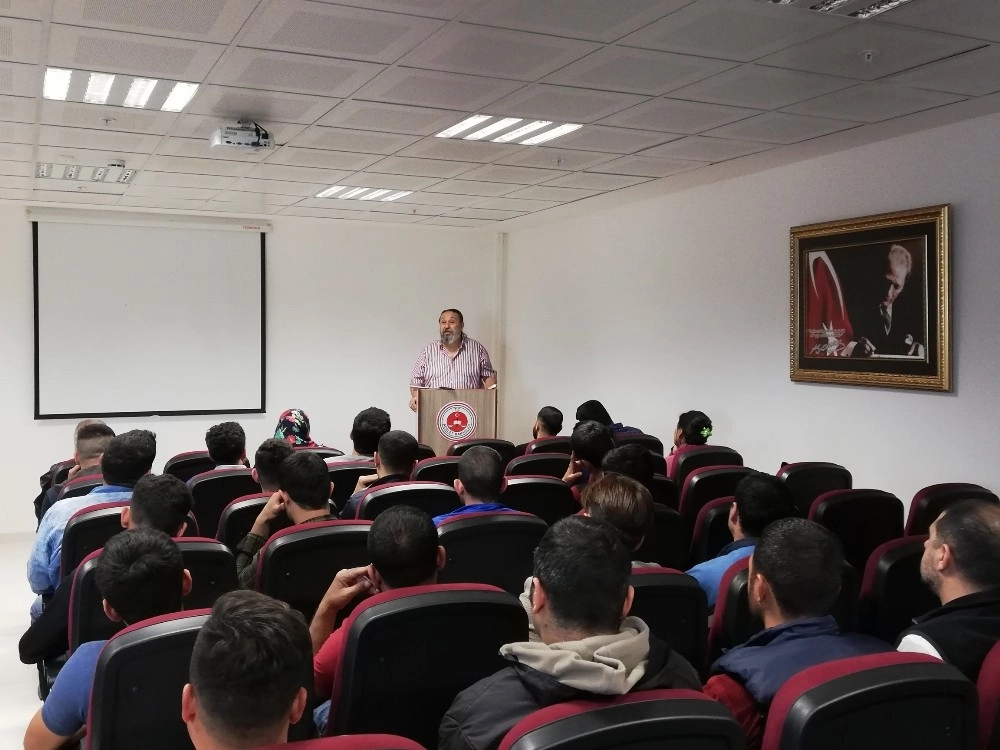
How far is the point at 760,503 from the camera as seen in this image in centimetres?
291

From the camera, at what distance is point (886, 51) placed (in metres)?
3.79

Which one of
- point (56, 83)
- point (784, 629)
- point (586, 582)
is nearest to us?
point (586, 582)

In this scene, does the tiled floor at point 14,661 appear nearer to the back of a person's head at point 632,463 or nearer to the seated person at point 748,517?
the back of a person's head at point 632,463

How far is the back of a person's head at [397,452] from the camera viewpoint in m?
4.06

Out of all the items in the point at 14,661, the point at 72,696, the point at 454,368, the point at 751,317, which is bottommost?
the point at 14,661

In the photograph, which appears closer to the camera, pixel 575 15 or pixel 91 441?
pixel 575 15

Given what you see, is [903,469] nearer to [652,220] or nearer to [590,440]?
[590,440]

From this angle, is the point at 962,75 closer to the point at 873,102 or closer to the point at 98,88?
the point at 873,102

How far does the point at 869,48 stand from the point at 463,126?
7.40 feet

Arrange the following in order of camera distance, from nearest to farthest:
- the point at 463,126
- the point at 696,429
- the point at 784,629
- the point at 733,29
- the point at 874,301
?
1. the point at 784,629
2. the point at 733,29
3. the point at 463,126
4. the point at 874,301
5. the point at 696,429

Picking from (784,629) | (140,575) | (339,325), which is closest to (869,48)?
(784,629)

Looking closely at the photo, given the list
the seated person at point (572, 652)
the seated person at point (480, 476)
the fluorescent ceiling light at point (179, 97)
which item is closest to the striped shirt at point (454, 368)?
the fluorescent ceiling light at point (179, 97)

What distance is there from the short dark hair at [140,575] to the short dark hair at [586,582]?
0.94 m

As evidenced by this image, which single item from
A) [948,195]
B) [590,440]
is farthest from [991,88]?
[590,440]
